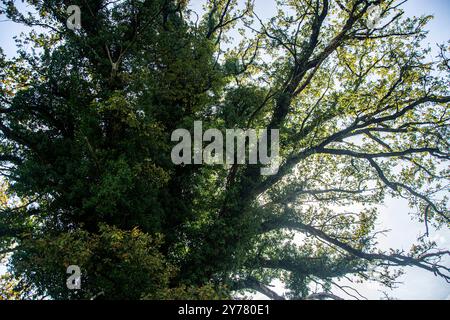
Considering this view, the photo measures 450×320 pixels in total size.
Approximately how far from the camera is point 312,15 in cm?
1374

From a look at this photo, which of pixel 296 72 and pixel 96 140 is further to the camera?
pixel 296 72

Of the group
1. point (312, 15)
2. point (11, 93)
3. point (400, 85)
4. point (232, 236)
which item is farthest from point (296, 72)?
point (11, 93)

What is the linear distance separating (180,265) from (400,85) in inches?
443

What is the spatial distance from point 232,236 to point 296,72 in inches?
267

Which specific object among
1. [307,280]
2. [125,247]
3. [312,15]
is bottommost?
[307,280]

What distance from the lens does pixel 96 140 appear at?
9328 millimetres

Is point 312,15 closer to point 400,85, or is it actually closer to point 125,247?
point 400,85

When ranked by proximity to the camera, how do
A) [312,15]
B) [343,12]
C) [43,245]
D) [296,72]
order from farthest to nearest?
[343,12] → [312,15] → [296,72] → [43,245]

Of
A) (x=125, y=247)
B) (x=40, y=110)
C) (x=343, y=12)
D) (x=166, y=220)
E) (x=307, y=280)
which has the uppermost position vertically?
(x=343, y=12)

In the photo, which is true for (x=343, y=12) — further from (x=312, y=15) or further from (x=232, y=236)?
(x=232, y=236)

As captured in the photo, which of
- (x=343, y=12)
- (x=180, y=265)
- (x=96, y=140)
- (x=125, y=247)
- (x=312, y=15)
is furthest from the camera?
(x=343, y=12)
